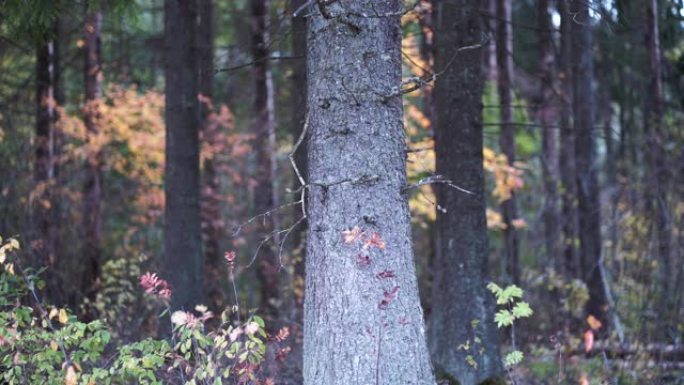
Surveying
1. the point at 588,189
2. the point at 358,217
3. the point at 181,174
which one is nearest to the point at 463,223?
the point at 358,217

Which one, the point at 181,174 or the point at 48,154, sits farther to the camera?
the point at 48,154

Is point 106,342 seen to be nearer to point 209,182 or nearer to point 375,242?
point 375,242

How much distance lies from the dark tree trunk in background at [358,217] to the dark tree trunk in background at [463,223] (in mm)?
3106

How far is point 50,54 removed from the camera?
1409 centimetres

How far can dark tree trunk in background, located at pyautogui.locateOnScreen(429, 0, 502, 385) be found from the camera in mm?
8703

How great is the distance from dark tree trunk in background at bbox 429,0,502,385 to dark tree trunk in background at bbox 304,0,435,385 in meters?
3.11

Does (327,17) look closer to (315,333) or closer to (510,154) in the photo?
(315,333)

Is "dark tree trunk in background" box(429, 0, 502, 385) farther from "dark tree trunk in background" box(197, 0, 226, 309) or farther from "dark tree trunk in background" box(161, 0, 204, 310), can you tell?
"dark tree trunk in background" box(197, 0, 226, 309)

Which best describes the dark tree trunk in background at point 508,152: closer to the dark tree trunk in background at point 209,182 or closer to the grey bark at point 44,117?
the dark tree trunk in background at point 209,182

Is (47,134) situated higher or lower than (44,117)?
lower

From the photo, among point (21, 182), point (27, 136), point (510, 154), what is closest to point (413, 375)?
point (21, 182)

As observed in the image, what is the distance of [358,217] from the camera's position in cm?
560

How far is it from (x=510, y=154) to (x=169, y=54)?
7621 millimetres

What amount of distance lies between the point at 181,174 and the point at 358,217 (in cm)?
514
